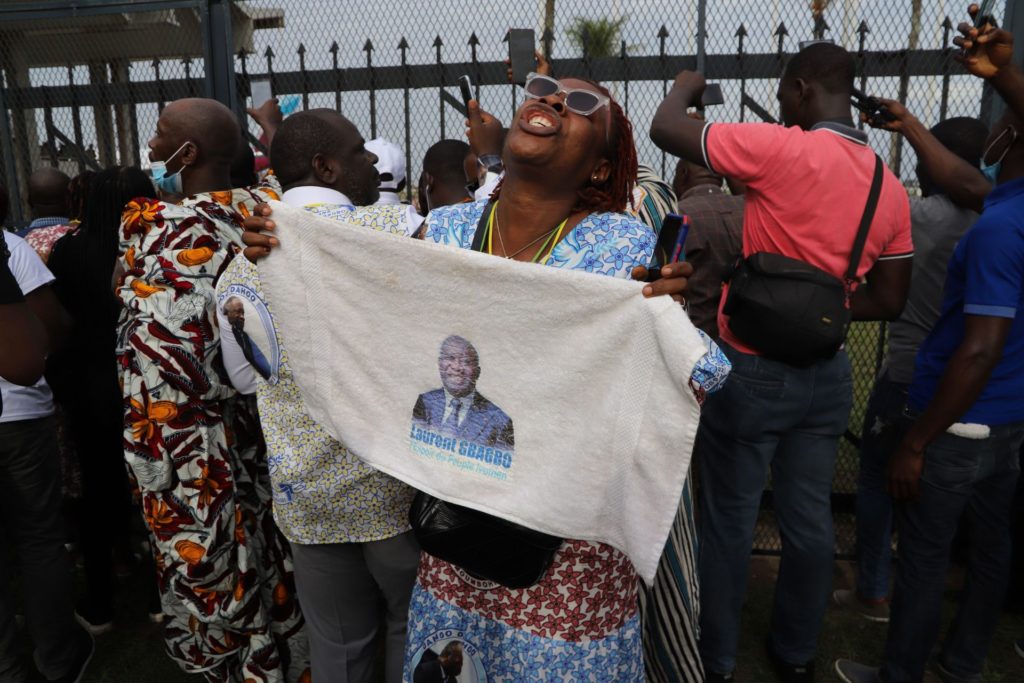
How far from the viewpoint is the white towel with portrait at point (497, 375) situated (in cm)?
168

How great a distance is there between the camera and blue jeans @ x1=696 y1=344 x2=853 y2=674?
9.30ft

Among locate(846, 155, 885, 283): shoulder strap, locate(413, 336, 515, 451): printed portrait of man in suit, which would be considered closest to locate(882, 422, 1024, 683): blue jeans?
locate(846, 155, 885, 283): shoulder strap

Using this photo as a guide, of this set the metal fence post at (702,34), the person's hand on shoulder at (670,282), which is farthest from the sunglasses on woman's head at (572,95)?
the metal fence post at (702,34)

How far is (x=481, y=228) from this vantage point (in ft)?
6.77

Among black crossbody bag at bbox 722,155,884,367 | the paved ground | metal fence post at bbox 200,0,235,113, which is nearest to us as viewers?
black crossbody bag at bbox 722,155,884,367

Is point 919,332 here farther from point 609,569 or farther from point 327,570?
point 327,570

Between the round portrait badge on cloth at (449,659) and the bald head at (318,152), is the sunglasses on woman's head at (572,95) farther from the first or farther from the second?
the round portrait badge on cloth at (449,659)

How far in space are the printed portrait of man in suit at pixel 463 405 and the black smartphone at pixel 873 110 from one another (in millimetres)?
2175

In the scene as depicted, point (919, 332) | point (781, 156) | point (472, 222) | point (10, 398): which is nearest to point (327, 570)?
point (472, 222)

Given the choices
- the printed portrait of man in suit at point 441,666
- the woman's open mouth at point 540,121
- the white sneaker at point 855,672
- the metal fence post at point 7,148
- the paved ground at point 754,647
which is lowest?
the paved ground at point 754,647

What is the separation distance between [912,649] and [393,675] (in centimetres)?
191

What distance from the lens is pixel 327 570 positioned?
2.46m

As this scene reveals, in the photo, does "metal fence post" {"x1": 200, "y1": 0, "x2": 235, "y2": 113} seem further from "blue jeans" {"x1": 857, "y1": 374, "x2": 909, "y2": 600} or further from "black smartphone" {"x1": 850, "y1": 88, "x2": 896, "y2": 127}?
"blue jeans" {"x1": 857, "y1": 374, "x2": 909, "y2": 600}

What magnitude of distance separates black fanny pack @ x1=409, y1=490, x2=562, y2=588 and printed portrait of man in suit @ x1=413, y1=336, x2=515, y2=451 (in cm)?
20
